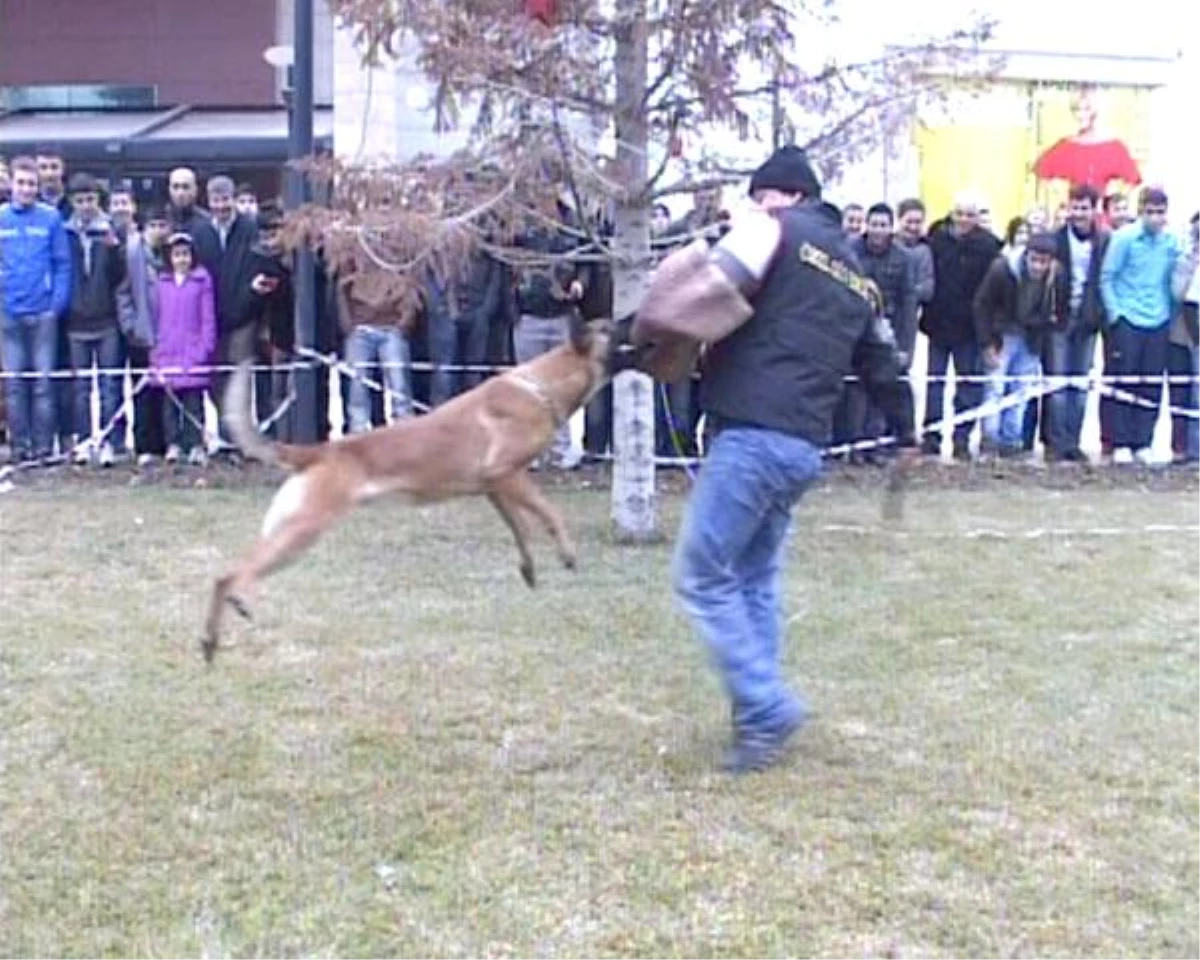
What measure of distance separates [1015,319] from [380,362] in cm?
438

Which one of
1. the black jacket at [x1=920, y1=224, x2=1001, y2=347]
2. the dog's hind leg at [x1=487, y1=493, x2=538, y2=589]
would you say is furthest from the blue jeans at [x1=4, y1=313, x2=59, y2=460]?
the dog's hind leg at [x1=487, y1=493, x2=538, y2=589]

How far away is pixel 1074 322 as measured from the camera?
1356 cm

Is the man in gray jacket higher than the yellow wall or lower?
lower

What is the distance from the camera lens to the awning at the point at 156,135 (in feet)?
75.7

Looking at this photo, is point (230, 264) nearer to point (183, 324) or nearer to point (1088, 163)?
point (183, 324)

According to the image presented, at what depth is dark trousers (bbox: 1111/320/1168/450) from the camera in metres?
13.6

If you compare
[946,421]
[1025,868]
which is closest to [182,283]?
[946,421]

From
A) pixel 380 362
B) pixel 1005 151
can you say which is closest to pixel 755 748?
pixel 380 362

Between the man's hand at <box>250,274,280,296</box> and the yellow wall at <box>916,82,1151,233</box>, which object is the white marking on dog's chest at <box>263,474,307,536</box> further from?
the yellow wall at <box>916,82,1151,233</box>

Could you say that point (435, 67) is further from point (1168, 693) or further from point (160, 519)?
point (1168, 693)

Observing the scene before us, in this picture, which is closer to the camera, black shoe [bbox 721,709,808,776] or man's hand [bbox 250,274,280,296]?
black shoe [bbox 721,709,808,776]

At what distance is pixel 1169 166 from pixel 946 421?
1178 centimetres

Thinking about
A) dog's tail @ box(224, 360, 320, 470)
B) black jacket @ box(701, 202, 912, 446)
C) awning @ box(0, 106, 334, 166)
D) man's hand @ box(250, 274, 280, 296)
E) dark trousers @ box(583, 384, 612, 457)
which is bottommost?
dark trousers @ box(583, 384, 612, 457)

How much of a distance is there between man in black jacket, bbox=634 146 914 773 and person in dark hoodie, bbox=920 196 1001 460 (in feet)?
24.7
